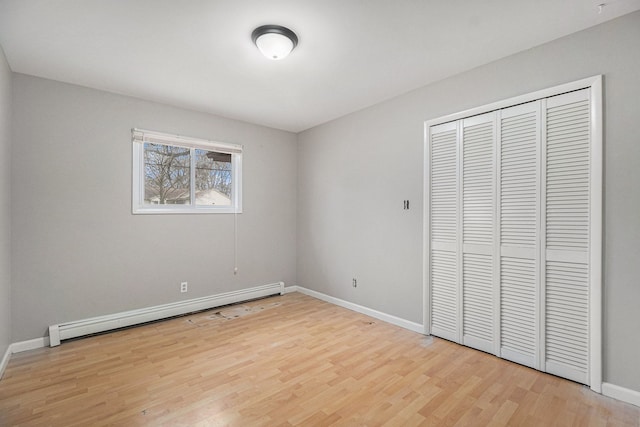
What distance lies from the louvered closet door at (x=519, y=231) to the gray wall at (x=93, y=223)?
3177 mm

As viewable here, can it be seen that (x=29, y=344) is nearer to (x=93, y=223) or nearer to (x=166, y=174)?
(x=93, y=223)

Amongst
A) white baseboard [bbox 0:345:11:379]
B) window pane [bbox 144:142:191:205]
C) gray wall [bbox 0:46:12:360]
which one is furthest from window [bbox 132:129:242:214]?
white baseboard [bbox 0:345:11:379]

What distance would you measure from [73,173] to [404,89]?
3540 millimetres

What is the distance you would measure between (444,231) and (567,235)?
3.17ft

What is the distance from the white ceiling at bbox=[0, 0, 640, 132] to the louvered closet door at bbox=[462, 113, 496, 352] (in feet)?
2.21

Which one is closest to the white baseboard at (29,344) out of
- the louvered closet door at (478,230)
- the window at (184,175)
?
the window at (184,175)

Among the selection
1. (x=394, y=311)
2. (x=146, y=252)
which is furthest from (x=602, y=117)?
(x=146, y=252)

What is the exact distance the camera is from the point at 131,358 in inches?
103

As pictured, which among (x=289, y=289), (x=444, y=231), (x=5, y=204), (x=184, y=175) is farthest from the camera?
(x=289, y=289)

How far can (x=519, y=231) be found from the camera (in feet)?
8.14

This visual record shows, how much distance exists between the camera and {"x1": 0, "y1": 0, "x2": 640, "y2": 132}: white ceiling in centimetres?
192

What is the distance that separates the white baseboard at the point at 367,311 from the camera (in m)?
3.20

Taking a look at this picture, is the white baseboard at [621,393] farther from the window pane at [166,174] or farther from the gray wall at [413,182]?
the window pane at [166,174]

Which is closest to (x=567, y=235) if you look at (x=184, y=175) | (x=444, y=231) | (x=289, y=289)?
(x=444, y=231)
